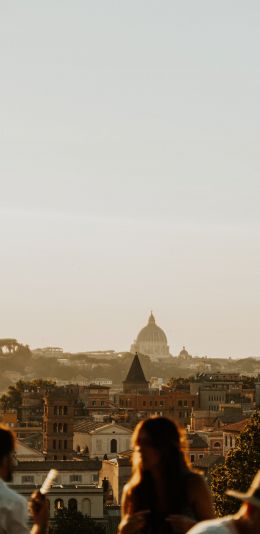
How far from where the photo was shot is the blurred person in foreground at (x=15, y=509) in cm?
880

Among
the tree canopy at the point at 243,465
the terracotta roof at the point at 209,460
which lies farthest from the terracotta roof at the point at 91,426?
the tree canopy at the point at 243,465

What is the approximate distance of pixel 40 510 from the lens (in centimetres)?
895

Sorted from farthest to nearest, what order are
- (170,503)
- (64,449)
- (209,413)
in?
(209,413), (64,449), (170,503)

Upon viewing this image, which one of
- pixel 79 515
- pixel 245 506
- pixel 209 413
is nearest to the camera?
pixel 245 506

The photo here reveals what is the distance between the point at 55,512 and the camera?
200 ft

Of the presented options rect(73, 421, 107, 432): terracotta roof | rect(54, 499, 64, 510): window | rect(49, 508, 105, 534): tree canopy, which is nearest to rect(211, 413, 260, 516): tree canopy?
rect(49, 508, 105, 534): tree canopy

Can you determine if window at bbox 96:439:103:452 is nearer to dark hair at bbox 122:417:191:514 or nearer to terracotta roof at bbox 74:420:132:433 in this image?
terracotta roof at bbox 74:420:132:433

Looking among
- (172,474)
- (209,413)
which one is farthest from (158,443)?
(209,413)

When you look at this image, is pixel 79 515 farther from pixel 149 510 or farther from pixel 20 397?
pixel 20 397

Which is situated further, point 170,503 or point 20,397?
point 20,397

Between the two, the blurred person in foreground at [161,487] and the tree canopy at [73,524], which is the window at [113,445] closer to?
the tree canopy at [73,524]

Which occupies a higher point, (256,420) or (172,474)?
(256,420)

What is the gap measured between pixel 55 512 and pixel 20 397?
9339cm

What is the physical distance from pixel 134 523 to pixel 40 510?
1.66 ft
